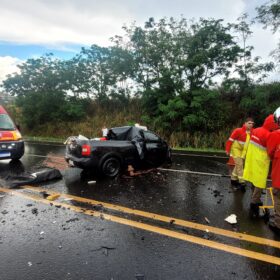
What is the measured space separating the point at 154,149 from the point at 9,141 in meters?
5.31

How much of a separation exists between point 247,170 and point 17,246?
4.11m

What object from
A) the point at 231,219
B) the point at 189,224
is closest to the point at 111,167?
the point at 189,224

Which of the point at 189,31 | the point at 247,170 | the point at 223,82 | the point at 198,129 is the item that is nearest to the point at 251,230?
the point at 247,170

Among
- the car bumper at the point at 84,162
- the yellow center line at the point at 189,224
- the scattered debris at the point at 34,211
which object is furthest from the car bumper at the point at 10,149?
the scattered debris at the point at 34,211

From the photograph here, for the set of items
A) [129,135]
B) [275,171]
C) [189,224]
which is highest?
[129,135]

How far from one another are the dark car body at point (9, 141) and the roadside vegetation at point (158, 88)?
10381 mm

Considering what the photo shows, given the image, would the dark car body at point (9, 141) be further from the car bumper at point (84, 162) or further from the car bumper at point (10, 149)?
the car bumper at point (84, 162)

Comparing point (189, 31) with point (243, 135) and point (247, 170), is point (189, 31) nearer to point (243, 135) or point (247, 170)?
point (243, 135)

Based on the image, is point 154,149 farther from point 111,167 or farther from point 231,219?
point 231,219

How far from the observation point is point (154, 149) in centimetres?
902

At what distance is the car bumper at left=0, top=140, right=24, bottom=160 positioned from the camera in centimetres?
959

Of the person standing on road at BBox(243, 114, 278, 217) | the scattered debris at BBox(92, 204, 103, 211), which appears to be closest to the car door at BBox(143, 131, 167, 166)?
the scattered debris at BBox(92, 204, 103, 211)

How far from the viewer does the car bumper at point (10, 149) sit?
378 inches

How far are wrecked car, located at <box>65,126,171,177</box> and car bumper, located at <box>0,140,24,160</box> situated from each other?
9.40 feet
